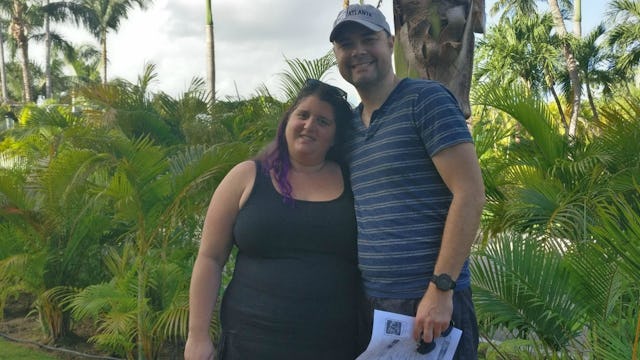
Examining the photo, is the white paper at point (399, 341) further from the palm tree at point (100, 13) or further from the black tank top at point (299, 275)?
the palm tree at point (100, 13)

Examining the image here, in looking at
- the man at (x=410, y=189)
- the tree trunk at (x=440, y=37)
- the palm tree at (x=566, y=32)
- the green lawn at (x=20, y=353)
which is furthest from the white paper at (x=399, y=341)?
the palm tree at (x=566, y=32)

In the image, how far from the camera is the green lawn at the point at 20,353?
17.8 feet

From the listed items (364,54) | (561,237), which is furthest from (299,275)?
(561,237)

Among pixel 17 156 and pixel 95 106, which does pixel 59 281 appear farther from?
pixel 95 106

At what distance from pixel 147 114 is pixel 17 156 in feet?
5.44

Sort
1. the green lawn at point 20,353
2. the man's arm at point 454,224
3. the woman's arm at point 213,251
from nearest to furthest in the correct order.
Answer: the man's arm at point 454,224 → the woman's arm at point 213,251 → the green lawn at point 20,353


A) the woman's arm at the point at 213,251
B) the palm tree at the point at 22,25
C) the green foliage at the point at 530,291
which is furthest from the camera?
the palm tree at the point at 22,25

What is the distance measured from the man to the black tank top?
8cm

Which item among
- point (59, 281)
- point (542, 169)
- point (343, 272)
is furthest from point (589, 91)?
point (343, 272)

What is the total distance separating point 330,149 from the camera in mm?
2113

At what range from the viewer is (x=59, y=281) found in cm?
557

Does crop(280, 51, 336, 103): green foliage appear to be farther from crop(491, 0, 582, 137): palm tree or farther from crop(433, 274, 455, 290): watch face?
crop(491, 0, 582, 137): palm tree

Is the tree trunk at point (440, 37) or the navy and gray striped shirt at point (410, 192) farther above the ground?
the tree trunk at point (440, 37)

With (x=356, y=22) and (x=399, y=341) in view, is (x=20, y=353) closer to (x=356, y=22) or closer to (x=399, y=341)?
(x=399, y=341)
